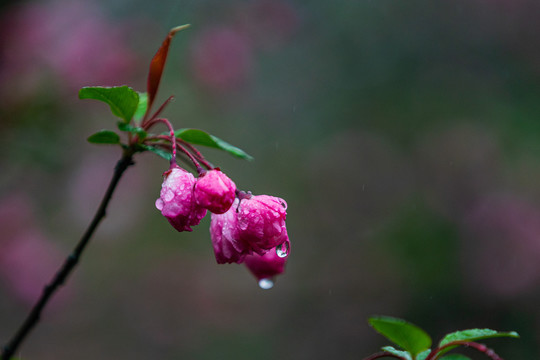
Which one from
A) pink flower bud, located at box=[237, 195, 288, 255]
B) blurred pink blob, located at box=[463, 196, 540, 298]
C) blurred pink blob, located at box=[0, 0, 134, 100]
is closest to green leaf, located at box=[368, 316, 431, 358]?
pink flower bud, located at box=[237, 195, 288, 255]

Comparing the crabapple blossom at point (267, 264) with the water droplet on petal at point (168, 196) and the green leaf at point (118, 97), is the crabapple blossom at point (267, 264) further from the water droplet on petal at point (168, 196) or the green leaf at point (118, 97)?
the green leaf at point (118, 97)

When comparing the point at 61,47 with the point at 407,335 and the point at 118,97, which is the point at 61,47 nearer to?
the point at 118,97

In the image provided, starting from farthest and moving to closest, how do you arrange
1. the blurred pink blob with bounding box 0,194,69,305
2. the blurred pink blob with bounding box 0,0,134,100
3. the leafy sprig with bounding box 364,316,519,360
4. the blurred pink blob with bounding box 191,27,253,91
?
the blurred pink blob with bounding box 191,27,253,91
the blurred pink blob with bounding box 0,194,69,305
the blurred pink blob with bounding box 0,0,134,100
the leafy sprig with bounding box 364,316,519,360

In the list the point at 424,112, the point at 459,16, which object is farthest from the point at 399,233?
the point at 459,16

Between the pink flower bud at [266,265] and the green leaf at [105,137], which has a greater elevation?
the green leaf at [105,137]

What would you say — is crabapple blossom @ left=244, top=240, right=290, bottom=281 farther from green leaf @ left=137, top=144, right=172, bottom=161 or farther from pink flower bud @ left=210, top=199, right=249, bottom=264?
green leaf @ left=137, top=144, right=172, bottom=161

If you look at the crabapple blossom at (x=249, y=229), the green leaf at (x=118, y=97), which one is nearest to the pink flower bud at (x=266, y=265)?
the crabapple blossom at (x=249, y=229)

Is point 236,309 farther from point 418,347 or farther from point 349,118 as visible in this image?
point 418,347
